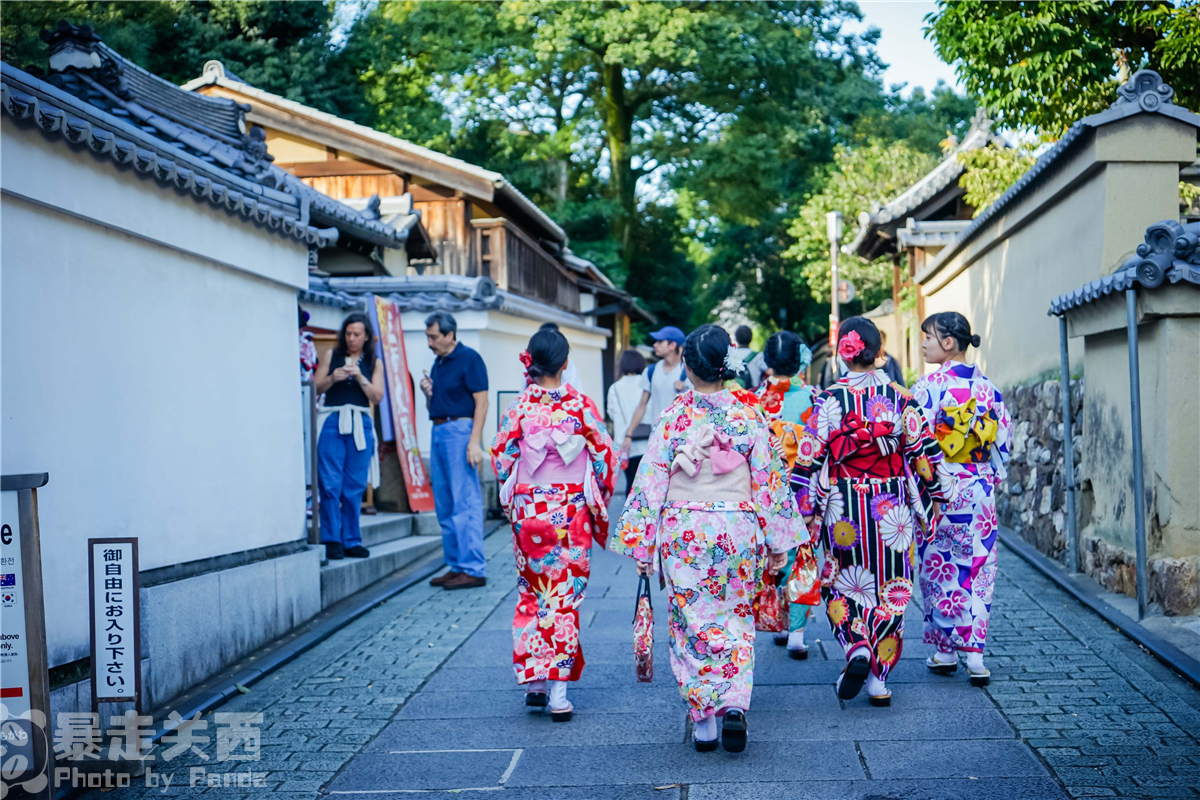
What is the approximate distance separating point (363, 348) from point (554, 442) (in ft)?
13.1

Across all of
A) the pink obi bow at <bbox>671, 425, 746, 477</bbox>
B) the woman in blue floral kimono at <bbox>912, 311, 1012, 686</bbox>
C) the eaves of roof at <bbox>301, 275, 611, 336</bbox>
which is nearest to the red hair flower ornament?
the woman in blue floral kimono at <bbox>912, 311, 1012, 686</bbox>

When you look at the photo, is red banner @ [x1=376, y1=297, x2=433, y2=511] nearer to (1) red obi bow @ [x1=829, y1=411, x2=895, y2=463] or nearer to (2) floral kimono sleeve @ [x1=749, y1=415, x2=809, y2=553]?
(1) red obi bow @ [x1=829, y1=411, x2=895, y2=463]

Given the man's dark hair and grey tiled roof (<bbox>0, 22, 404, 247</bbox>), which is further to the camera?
the man's dark hair

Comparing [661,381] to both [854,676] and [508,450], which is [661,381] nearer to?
[508,450]

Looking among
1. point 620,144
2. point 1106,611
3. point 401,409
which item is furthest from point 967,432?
point 620,144

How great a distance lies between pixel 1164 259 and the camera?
242 inches

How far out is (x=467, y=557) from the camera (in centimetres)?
870

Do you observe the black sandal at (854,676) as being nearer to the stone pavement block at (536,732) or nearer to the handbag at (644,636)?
the stone pavement block at (536,732)

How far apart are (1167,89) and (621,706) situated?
18.5 feet

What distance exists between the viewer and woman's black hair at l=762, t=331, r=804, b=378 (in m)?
6.45

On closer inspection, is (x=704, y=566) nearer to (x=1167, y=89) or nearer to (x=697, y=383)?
(x=697, y=383)

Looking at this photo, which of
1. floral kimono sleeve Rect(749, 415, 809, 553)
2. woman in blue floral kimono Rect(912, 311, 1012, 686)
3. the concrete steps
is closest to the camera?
floral kimono sleeve Rect(749, 415, 809, 553)

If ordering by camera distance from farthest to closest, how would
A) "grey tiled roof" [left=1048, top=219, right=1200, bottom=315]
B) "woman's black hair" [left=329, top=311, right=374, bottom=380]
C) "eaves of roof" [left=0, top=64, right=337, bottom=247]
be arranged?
"woman's black hair" [left=329, top=311, right=374, bottom=380] → "grey tiled roof" [left=1048, top=219, right=1200, bottom=315] → "eaves of roof" [left=0, top=64, right=337, bottom=247]

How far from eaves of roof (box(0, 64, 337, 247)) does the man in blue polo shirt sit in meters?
1.48
